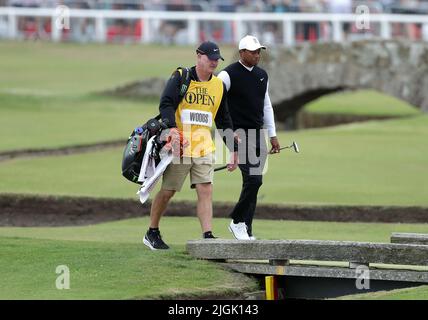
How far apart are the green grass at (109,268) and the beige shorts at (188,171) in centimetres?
67

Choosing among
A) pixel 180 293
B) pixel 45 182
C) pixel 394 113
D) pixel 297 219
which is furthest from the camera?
pixel 394 113

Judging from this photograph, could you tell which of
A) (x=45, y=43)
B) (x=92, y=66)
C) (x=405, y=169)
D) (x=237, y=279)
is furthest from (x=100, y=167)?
(x=45, y=43)

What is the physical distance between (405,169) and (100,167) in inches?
201

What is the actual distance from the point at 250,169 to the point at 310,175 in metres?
7.21

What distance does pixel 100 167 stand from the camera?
72.4ft

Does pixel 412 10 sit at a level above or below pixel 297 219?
above

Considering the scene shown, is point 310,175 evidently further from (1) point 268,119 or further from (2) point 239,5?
(2) point 239,5

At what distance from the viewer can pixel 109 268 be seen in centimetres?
1211

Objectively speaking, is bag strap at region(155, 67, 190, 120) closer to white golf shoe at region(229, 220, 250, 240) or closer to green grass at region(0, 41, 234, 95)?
white golf shoe at region(229, 220, 250, 240)

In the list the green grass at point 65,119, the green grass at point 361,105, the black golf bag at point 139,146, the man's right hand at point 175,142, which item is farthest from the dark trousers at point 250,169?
the green grass at point 361,105

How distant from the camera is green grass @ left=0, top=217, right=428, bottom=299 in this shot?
444 inches

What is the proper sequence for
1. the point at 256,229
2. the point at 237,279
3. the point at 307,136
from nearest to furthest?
the point at 237,279, the point at 256,229, the point at 307,136

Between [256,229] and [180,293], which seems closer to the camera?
[180,293]

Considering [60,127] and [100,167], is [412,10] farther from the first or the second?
[100,167]
